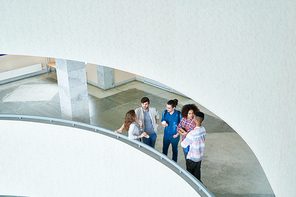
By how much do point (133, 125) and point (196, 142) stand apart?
151 centimetres

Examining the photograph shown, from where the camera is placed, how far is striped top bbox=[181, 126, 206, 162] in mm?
6133

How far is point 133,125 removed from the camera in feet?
22.7

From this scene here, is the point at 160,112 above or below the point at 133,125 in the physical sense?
below

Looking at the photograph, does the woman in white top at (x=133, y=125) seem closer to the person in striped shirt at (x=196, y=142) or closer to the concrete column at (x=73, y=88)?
the person in striped shirt at (x=196, y=142)

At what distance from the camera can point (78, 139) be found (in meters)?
Result: 8.51

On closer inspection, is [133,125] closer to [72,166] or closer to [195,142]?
Answer: [195,142]

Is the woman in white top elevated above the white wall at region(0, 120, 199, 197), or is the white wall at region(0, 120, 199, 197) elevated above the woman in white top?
the woman in white top

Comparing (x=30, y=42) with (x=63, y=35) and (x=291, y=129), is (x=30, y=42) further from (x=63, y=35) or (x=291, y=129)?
(x=291, y=129)

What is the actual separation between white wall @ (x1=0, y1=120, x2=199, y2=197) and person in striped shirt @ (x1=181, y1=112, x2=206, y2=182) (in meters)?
0.55

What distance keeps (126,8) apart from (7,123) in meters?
5.34

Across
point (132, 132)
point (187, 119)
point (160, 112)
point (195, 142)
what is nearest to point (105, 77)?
point (160, 112)

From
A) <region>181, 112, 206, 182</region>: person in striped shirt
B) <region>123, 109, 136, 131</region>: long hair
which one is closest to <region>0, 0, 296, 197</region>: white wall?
<region>123, 109, 136, 131</region>: long hair

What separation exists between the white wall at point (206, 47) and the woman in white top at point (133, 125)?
3.37ft

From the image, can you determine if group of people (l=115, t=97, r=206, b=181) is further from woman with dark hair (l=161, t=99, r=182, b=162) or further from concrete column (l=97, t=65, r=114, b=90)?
concrete column (l=97, t=65, r=114, b=90)
